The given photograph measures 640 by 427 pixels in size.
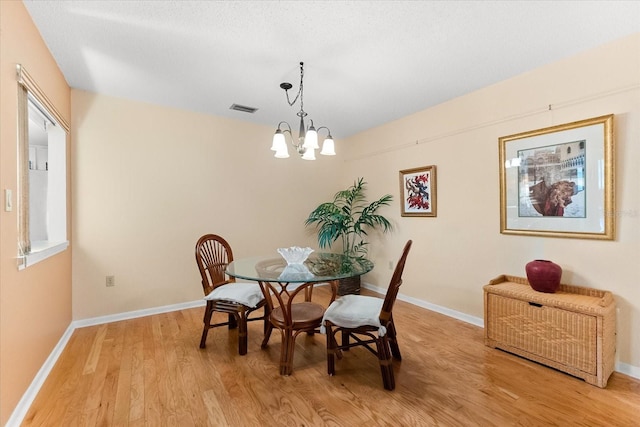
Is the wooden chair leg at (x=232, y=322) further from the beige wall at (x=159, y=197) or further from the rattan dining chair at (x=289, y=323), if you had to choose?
the beige wall at (x=159, y=197)

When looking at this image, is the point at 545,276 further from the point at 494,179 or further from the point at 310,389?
the point at 310,389

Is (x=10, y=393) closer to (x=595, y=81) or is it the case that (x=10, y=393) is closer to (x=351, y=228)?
(x=351, y=228)

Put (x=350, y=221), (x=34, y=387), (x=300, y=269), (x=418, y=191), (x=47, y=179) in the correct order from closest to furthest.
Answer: (x=34, y=387) < (x=300, y=269) < (x=47, y=179) < (x=418, y=191) < (x=350, y=221)

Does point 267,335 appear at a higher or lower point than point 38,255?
lower

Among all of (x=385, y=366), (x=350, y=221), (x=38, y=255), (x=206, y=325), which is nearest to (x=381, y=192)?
(x=350, y=221)

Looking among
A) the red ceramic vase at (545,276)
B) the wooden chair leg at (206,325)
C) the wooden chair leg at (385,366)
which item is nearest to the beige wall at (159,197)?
the wooden chair leg at (206,325)

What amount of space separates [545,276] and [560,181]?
2.65ft

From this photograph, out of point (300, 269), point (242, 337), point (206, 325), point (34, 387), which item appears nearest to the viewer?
point (34, 387)

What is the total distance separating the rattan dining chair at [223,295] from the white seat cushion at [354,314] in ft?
2.30

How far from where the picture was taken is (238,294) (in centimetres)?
245

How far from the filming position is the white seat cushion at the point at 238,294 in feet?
7.86

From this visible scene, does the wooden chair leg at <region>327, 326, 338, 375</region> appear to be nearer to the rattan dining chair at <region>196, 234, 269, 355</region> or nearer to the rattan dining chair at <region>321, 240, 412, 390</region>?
the rattan dining chair at <region>321, 240, 412, 390</region>

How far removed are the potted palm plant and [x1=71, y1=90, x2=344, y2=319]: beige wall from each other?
1.74 feet

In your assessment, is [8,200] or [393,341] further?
[393,341]
